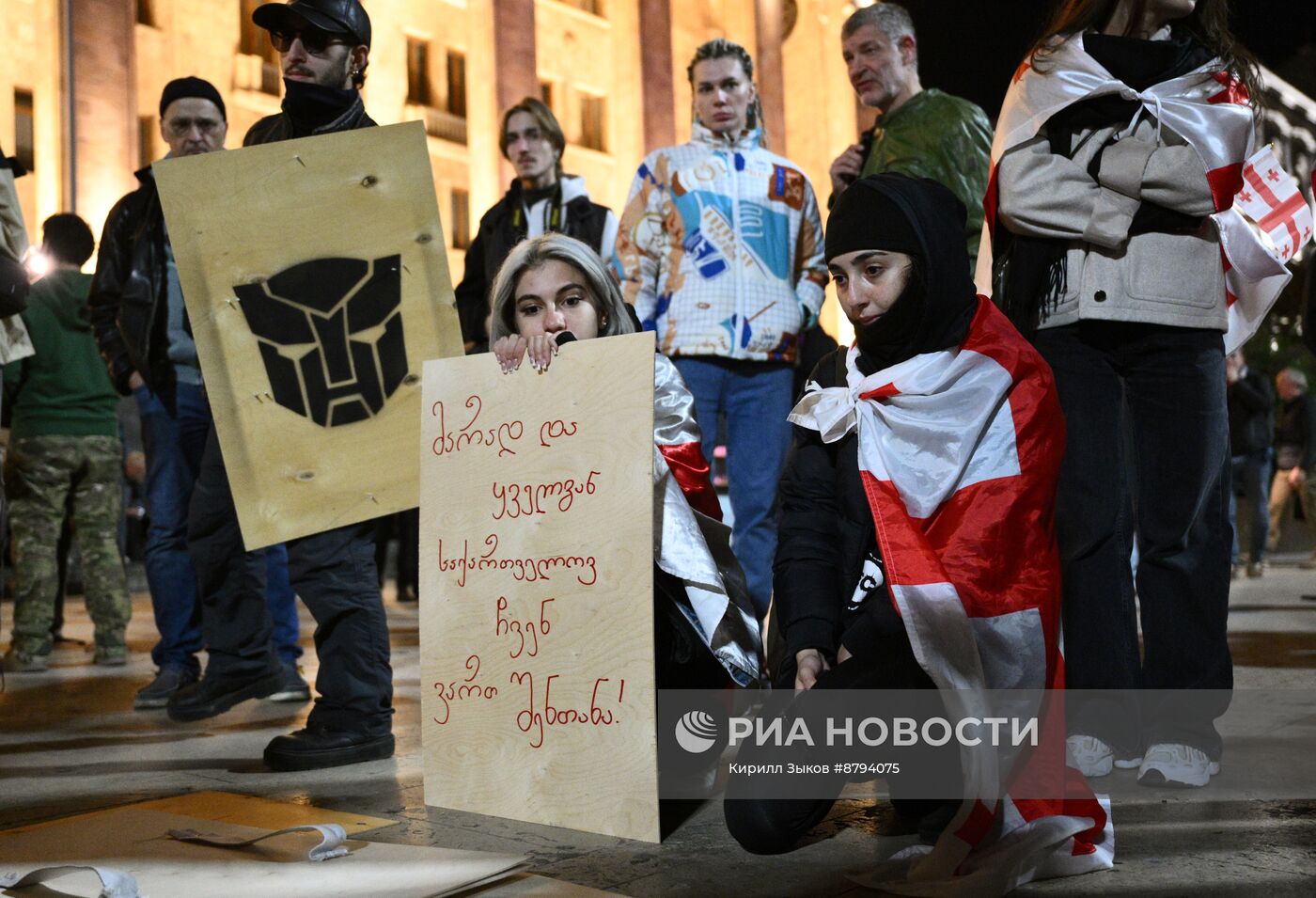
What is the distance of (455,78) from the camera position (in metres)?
20.8

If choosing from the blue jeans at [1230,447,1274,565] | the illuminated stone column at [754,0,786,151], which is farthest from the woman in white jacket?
the illuminated stone column at [754,0,786,151]

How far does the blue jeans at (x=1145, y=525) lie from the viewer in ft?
9.95

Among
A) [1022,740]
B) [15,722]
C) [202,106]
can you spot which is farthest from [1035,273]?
[15,722]

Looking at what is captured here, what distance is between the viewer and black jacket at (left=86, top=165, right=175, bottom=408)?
454 centimetres

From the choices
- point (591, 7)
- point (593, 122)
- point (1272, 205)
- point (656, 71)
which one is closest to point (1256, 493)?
point (1272, 205)

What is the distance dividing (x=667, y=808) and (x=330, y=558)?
1.13 m

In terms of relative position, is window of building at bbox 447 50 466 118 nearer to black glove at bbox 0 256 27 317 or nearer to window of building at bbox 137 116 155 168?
window of building at bbox 137 116 155 168

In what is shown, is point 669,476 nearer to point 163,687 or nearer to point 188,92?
point 163,687

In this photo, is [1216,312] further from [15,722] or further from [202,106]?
[15,722]

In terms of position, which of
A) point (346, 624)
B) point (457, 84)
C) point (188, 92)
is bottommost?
point (346, 624)

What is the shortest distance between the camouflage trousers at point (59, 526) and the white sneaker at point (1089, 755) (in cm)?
449

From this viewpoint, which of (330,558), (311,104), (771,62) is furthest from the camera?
(771,62)

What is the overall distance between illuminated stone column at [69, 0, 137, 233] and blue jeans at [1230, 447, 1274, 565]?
11.7m

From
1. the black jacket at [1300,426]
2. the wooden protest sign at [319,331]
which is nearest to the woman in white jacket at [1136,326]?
the wooden protest sign at [319,331]
